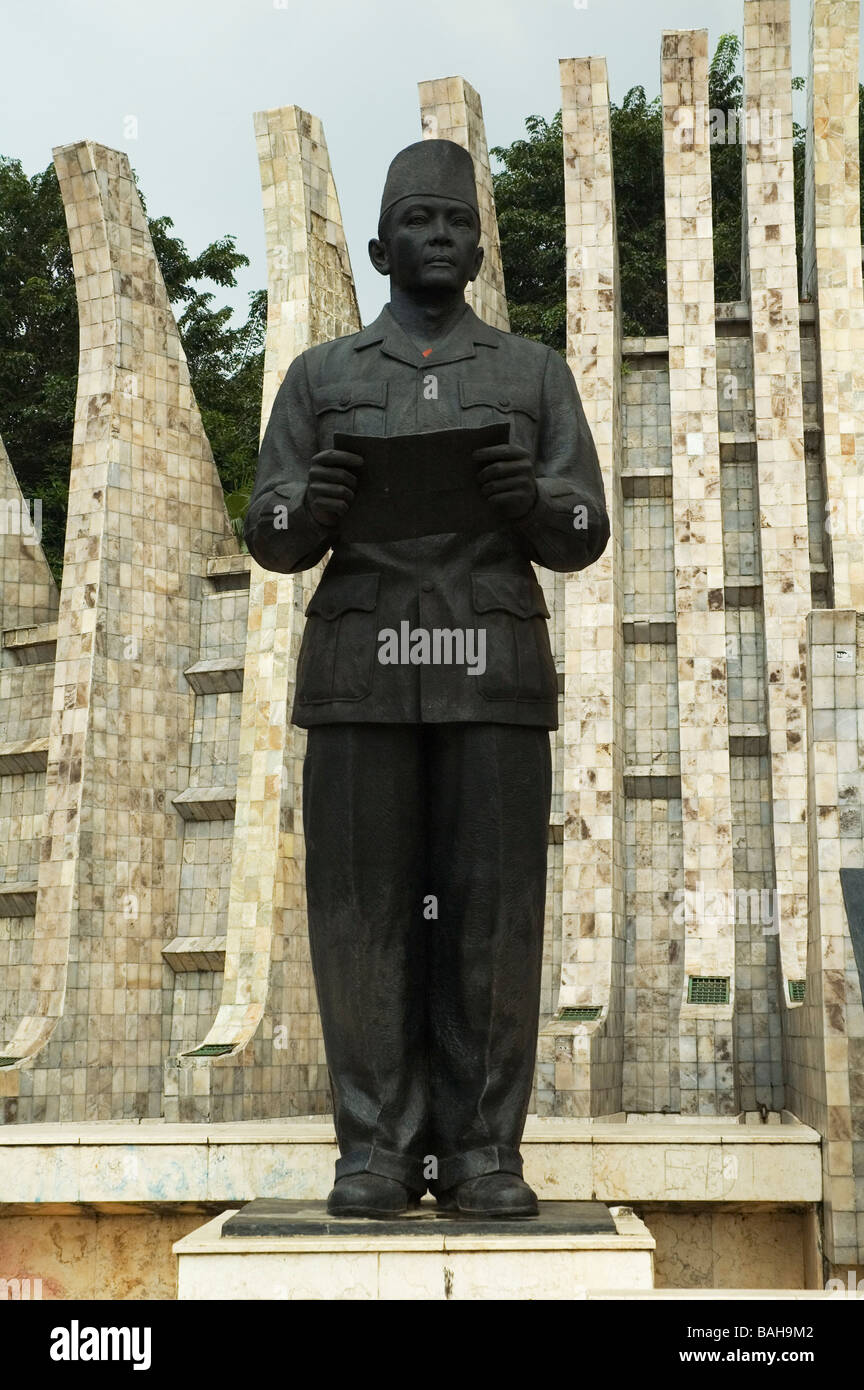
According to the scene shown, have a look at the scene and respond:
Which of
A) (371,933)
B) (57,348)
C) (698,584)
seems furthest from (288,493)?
(57,348)

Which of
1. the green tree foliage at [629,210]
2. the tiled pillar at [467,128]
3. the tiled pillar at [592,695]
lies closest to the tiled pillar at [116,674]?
the tiled pillar at [467,128]

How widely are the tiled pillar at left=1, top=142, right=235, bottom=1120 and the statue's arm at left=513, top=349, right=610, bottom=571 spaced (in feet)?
37.4

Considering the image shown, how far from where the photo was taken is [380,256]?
579 cm

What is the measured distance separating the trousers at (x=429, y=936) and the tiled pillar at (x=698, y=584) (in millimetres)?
9229

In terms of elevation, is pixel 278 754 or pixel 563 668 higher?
pixel 563 668

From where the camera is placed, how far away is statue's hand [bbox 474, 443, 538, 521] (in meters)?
5.22

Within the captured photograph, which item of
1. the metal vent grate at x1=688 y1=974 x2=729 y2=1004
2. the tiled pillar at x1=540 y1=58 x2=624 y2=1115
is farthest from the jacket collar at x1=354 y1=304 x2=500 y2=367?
the metal vent grate at x1=688 y1=974 x2=729 y2=1004

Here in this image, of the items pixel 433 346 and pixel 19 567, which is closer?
pixel 433 346

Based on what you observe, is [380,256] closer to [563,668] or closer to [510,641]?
[510,641]

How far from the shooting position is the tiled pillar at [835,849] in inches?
351

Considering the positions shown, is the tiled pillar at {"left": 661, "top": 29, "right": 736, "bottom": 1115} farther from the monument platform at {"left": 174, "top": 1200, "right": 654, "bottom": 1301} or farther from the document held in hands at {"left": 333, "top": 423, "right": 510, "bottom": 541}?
the monument platform at {"left": 174, "top": 1200, "right": 654, "bottom": 1301}

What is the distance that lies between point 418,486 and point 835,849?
4720 mm
